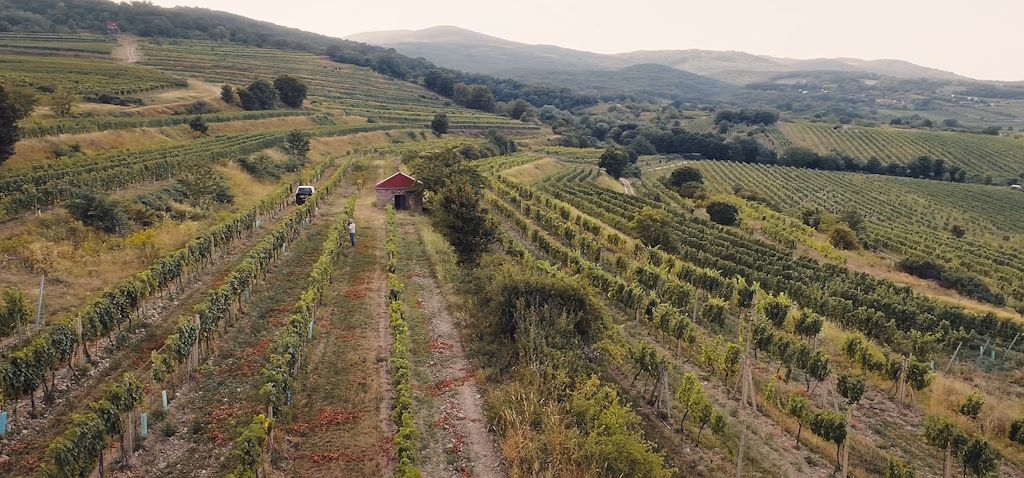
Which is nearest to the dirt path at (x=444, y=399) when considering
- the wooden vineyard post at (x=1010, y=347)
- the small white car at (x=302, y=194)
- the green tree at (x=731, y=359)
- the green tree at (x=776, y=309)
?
the green tree at (x=731, y=359)

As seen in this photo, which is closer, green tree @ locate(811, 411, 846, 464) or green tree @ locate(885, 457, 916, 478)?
green tree @ locate(885, 457, 916, 478)

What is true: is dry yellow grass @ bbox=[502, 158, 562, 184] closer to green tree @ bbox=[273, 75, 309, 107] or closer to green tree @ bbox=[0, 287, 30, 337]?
green tree @ bbox=[273, 75, 309, 107]

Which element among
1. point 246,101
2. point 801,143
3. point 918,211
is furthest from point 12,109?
point 801,143

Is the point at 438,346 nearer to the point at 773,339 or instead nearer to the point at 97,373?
the point at 97,373

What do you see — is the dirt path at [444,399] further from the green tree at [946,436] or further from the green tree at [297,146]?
the green tree at [297,146]

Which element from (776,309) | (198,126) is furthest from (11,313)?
(198,126)

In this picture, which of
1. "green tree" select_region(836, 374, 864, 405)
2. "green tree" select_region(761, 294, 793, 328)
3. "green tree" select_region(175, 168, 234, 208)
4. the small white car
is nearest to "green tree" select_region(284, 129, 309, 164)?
the small white car

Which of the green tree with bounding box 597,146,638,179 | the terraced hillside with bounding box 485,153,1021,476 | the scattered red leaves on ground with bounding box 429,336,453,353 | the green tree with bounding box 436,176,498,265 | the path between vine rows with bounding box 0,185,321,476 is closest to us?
the path between vine rows with bounding box 0,185,321,476

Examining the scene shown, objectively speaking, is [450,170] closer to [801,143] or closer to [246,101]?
[246,101]
